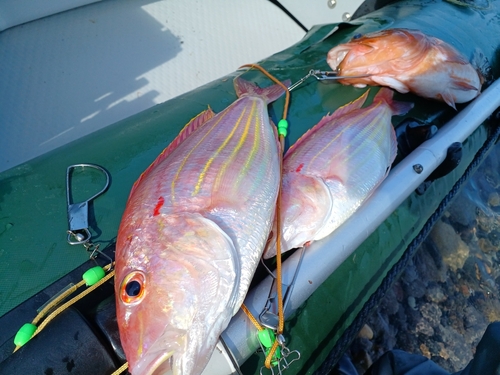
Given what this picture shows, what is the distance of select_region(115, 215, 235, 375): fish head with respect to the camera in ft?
3.31

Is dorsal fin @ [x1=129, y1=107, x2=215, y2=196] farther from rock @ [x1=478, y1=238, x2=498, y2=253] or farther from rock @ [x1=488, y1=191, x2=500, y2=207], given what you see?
rock @ [x1=488, y1=191, x2=500, y2=207]

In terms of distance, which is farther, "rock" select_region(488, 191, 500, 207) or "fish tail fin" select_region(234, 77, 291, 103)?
"rock" select_region(488, 191, 500, 207)

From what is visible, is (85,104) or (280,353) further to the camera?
(85,104)

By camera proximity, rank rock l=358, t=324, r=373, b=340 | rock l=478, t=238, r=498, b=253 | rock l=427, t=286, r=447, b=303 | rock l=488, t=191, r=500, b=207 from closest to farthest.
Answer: rock l=358, t=324, r=373, b=340 → rock l=427, t=286, r=447, b=303 → rock l=478, t=238, r=498, b=253 → rock l=488, t=191, r=500, b=207

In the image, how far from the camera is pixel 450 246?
3607 millimetres

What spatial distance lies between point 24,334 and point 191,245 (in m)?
0.55

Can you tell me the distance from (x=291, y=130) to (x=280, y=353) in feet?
4.00

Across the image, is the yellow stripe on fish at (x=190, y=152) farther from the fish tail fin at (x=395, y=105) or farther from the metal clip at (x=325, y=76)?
the fish tail fin at (x=395, y=105)

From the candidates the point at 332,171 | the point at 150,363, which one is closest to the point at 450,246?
the point at 332,171

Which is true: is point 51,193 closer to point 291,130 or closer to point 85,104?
point 291,130

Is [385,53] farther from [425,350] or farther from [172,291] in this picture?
[425,350]

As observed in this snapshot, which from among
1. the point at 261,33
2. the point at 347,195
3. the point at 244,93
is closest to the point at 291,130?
the point at 244,93

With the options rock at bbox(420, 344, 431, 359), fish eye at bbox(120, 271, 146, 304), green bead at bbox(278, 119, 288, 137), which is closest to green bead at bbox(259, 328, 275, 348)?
fish eye at bbox(120, 271, 146, 304)

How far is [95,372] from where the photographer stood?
1068 millimetres
